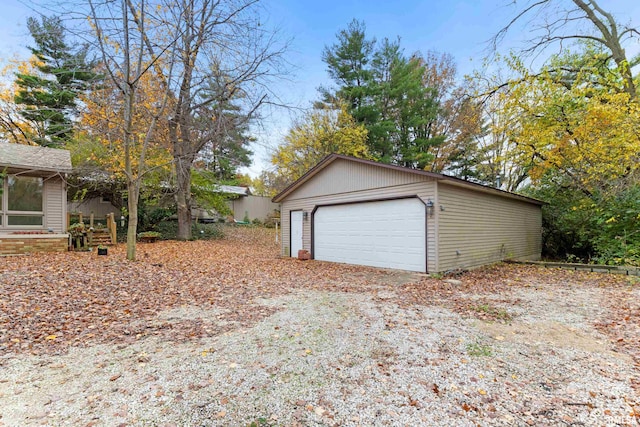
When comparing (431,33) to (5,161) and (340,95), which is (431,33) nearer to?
(340,95)

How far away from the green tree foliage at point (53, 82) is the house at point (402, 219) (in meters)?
7.14

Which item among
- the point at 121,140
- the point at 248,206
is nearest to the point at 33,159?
the point at 121,140

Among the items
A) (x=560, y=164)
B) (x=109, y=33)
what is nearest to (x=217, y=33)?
(x=109, y=33)

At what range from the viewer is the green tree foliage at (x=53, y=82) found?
312 inches

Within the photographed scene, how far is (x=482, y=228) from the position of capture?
9477 millimetres

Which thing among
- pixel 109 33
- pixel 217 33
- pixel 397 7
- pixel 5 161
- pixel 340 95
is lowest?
pixel 5 161

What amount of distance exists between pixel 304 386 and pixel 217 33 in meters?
9.61

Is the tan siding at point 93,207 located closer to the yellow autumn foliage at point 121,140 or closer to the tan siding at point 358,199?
the yellow autumn foliage at point 121,140

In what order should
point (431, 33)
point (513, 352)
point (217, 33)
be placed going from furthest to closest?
point (431, 33), point (217, 33), point (513, 352)

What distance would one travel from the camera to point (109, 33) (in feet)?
25.8

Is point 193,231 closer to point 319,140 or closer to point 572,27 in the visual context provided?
point 319,140

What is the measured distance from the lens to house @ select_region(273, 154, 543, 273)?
7996mm

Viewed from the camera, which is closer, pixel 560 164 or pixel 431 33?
pixel 560 164

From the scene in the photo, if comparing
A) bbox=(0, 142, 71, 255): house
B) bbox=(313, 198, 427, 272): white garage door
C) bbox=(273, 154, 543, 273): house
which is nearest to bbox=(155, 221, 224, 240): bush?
bbox=(0, 142, 71, 255): house
